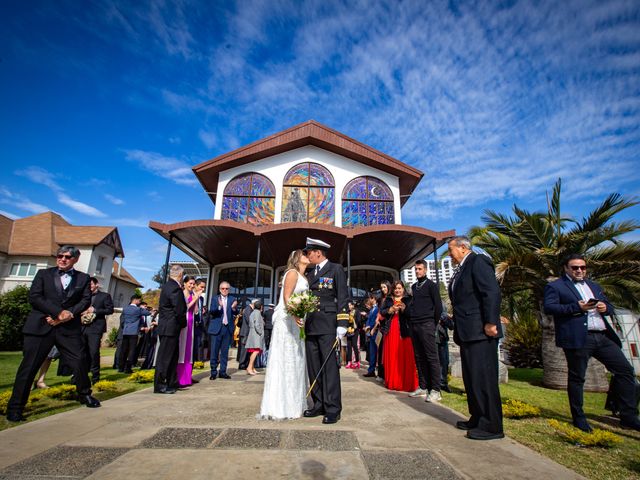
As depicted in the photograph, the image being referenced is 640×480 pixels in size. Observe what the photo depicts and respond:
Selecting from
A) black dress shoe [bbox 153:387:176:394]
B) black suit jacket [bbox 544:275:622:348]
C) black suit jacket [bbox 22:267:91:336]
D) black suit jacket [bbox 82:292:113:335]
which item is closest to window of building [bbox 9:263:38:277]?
black suit jacket [bbox 82:292:113:335]

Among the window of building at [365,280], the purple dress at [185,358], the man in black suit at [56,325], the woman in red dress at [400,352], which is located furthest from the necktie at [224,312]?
the window of building at [365,280]

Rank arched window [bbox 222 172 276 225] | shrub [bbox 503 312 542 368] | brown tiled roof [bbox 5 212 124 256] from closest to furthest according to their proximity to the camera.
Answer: shrub [bbox 503 312 542 368]
arched window [bbox 222 172 276 225]
brown tiled roof [bbox 5 212 124 256]

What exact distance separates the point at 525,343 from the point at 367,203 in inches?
407

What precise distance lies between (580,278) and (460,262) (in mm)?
1707

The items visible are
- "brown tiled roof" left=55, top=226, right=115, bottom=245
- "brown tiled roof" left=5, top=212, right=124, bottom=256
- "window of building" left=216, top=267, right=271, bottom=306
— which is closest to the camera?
"window of building" left=216, top=267, right=271, bottom=306

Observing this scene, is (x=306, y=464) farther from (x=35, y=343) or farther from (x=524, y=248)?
(x=524, y=248)

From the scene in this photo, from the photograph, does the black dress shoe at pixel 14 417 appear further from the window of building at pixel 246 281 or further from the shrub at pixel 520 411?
the window of building at pixel 246 281

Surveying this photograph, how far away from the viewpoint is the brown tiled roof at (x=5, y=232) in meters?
26.8

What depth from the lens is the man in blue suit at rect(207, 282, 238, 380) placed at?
7.15 m

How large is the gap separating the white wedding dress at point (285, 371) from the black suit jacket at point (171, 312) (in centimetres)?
220

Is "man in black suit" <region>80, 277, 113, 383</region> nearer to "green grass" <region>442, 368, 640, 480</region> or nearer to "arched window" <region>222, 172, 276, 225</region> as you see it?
"green grass" <region>442, 368, 640, 480</region>

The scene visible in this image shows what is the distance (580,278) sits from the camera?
4.20 meters

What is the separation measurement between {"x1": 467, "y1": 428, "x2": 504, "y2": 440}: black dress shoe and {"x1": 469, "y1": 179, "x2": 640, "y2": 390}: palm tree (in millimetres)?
5322

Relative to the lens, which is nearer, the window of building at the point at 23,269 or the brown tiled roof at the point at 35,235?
the window of building at the point at 23,269
